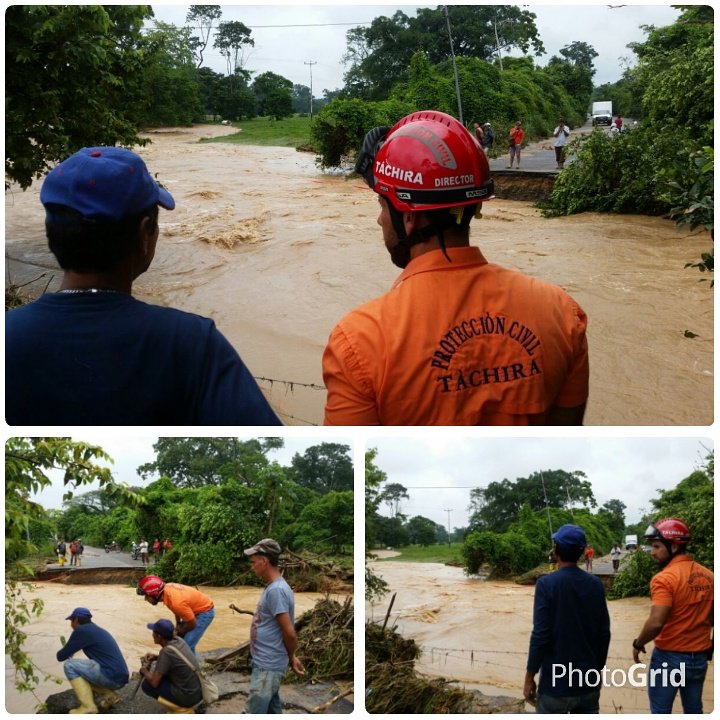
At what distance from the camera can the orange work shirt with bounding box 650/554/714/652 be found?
2041 millimetres

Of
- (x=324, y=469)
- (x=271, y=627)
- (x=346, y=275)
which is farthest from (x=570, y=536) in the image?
(x=346, y=275)

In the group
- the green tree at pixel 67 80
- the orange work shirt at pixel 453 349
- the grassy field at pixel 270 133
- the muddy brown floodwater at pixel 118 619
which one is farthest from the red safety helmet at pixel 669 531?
the grassy field at pixel 270 133

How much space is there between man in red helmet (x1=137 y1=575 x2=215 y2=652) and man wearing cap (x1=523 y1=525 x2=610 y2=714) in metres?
0.97

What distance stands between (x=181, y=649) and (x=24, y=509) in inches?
24.0

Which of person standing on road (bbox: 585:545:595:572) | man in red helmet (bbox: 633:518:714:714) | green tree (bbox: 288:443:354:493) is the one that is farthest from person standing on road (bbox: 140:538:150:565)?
Answer: man in red helmet (bbox: 633:518:714:714)

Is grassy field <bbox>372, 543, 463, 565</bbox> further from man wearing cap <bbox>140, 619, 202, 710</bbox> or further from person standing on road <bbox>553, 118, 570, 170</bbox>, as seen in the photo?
person standing on road <bbox>553, 118, 570, 170</bbox>

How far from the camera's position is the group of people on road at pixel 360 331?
1.44 metres

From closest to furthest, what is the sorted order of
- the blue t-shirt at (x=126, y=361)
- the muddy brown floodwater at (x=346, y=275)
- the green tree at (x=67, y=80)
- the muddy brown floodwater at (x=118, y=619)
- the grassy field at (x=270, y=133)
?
the blue t-shirt at (x=126, y=361) < the muddy brown floodwater at (x=118, y=619) < the green tree at (x=67, y=80) < the muddy brown floodwater at (x=346, y=275) < the grassy field at (x=270, y=133)

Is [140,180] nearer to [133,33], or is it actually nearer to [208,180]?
[133,33]

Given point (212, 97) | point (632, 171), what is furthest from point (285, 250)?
point (212, 97)

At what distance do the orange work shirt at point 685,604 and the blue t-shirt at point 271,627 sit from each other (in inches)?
39.9

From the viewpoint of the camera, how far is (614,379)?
24.6 ft

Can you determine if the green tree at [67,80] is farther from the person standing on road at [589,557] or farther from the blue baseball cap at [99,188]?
the person standing on road at [589,557]

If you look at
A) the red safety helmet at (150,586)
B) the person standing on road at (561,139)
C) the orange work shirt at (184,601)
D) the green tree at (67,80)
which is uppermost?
the person standing on road at (561,139)
